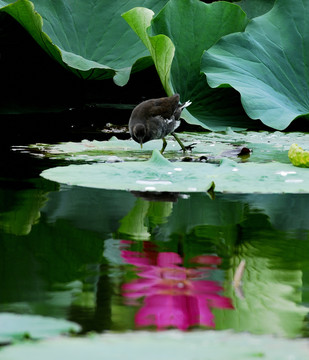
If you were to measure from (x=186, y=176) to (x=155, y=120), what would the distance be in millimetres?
1055

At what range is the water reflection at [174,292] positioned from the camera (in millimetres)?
956

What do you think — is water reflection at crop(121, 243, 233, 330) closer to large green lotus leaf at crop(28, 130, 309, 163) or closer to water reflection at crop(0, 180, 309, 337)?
water reflection at crop(0, 180, 309, 337)

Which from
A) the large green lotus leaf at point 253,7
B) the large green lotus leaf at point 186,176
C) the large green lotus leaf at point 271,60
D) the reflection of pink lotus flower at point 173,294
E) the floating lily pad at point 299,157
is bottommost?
the reflection of pink lotus flower at point 173,294

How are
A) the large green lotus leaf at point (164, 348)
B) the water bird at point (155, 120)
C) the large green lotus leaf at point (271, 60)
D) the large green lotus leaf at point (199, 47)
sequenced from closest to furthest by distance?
the large green lotus leaf at point (164, 348)
the water bird at point (155, 120)
the large green lotus leaf at point (271, 60)
the large green lotus leaf at point (199, 47)

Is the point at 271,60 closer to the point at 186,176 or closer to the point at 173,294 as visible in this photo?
the point at 186,176

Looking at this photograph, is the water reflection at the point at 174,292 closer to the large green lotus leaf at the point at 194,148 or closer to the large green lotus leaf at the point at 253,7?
the large green lotus leaf at the point at 194,148

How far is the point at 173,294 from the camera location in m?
1.06

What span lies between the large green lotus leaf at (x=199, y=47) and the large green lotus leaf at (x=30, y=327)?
10.3 ft

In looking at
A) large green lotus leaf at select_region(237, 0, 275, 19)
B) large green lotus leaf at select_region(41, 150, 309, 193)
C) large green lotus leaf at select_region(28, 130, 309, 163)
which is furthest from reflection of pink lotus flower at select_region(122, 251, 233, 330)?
large green lotus leaf at select_region(237, 0, 275, 19)

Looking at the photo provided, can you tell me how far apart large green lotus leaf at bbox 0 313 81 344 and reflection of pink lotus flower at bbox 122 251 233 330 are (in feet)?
0.35

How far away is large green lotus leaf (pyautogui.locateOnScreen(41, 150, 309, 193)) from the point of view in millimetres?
2164

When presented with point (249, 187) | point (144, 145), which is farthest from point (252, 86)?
point (249, 187)

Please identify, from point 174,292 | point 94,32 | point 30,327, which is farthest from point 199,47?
point 30,327

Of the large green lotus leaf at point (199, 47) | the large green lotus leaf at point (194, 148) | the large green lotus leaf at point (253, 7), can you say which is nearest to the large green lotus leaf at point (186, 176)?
the large green lotus leaf at point (194, 148)
